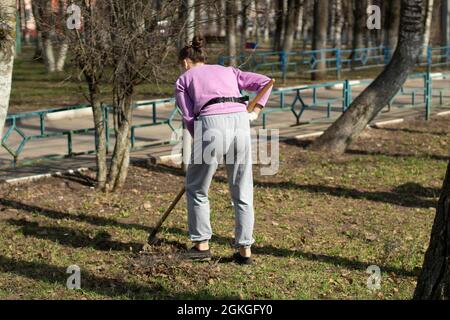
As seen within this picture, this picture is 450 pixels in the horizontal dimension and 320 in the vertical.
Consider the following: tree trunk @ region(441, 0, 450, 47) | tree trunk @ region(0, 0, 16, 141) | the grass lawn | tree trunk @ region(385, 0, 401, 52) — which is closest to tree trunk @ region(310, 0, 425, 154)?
the grass lawn

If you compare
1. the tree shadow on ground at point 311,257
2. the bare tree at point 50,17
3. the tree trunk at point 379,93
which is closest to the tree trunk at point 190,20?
the bare tree at point 50,17

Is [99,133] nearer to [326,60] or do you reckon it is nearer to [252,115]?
[252,115]

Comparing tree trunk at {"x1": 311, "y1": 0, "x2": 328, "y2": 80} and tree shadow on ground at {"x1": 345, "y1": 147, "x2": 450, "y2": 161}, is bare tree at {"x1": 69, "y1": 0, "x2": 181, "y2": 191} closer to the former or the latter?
tree shadow on ground at {"x1": 345, "y1": 147, "x2": 450, "y2": 161}

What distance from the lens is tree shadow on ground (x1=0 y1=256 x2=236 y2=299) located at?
5727 mm

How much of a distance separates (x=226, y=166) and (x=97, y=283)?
1.20 m

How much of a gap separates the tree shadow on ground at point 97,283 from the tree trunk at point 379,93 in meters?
6.64

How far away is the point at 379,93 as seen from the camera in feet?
41.1

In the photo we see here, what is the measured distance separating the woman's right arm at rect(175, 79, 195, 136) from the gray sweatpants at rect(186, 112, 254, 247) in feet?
0.20

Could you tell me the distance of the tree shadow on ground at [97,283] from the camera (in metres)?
5.73

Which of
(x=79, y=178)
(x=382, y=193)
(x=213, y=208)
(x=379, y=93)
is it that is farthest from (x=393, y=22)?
(x=213, y=208)

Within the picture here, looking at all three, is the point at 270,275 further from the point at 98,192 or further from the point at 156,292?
the point at 98,192

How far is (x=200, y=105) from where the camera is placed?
6109 millimetres

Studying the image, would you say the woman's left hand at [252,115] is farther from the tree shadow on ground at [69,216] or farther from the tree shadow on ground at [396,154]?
the tree shadow on ground at [396,154]

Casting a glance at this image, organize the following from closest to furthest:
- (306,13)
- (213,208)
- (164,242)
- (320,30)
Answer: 1. (164,242)
2. (213,208)
3. (320,30)
4. (306,13)
